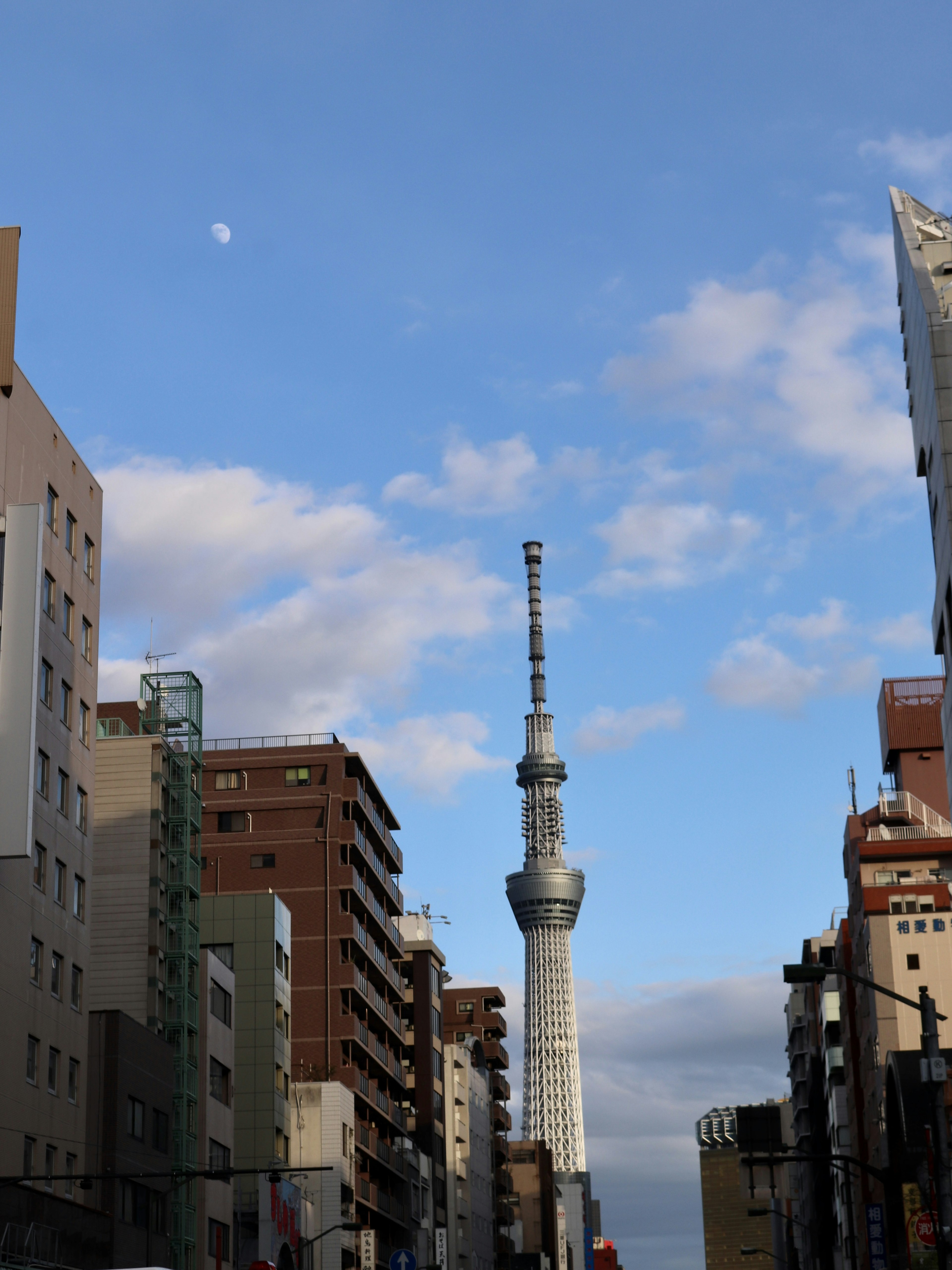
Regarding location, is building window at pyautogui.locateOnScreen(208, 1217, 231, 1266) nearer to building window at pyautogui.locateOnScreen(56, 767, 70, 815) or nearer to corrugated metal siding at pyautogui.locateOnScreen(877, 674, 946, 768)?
building window at pyautogui.locateOnScreen(56, 767, 70, 815)

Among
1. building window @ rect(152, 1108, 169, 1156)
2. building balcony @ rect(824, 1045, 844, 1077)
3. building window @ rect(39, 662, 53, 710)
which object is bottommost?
building window @ rect(152, 1108, 169, 1156)

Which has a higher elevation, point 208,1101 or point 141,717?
point 141,717

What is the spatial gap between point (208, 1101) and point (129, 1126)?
36.7ft

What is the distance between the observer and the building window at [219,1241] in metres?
77.1

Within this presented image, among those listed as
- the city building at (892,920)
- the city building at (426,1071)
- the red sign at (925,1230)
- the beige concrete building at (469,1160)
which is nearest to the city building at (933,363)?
the city building at (892,920)

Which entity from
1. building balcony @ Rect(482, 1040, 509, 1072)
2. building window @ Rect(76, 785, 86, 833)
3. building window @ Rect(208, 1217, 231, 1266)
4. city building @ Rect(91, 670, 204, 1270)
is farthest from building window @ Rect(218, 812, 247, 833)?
building balcony @ Rect(482, 1040, 509, 1072)

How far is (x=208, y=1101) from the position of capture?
77688mm

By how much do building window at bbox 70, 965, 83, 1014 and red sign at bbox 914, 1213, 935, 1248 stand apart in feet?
99.9

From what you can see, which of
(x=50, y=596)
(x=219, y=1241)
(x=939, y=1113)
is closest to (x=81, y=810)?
(x=50, y=596)

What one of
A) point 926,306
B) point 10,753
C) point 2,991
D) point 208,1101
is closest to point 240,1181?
point 208,1101

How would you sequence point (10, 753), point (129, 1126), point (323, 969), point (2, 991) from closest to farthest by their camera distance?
point (10, 753) < point (2, 991) < point (129, 1126) < point (323, 969)

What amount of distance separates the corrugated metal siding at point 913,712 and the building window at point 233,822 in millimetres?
50772

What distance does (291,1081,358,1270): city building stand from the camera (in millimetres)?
94062

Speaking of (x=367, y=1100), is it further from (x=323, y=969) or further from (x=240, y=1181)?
(x=240, y=1181)
